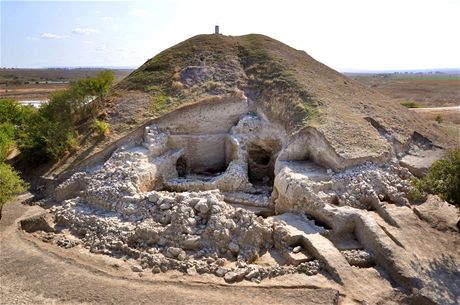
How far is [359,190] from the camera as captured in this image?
13.7 meters

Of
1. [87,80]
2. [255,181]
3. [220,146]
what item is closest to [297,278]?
[255,181]

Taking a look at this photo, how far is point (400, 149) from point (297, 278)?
899 cm

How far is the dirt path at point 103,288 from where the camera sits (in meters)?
9.48

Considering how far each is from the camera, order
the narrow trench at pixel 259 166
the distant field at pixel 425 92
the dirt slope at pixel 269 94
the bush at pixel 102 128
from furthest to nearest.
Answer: the distant field at pixel 425 92
the narrow trench at pixel 259 166
the bush at pixel 102 128
the dirt slope at pixel 269 94

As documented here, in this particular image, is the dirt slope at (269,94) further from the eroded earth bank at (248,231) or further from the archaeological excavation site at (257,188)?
the eroded earth bank at (248,231)

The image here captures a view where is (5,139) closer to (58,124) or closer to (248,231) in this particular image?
(58,124)

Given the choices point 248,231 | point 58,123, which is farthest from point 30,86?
point 248,231

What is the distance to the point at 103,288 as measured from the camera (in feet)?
32.4

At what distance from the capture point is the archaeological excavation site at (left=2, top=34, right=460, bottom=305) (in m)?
10.7

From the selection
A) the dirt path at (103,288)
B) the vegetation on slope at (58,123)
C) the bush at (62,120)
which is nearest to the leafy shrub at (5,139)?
the vegetation on slope at (58,123)

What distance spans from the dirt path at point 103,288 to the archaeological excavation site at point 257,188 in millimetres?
154

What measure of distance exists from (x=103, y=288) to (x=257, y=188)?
29.0ft

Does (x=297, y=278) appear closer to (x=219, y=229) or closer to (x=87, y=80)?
(x=219, y=229)

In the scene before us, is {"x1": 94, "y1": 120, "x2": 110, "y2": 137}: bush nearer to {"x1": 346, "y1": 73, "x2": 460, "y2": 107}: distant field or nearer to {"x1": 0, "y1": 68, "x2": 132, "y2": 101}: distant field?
{"x1": 0, "y1": 68, "x2": 132, "y2": 101}: distant field
